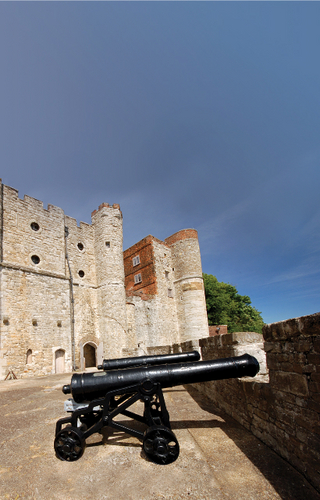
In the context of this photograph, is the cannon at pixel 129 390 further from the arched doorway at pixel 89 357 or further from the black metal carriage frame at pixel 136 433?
the arched doorway at pixel 89 357

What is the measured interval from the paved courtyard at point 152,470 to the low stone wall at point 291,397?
0.51 feet

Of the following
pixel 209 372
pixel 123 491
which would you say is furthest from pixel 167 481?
pixel 209 372

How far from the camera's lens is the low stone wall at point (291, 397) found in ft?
7.70

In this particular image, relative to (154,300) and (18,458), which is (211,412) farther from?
(154,300)

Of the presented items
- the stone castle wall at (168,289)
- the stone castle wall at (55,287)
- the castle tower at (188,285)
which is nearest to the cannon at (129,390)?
the stone castle wall at (55,287)

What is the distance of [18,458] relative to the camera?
321 centimetres

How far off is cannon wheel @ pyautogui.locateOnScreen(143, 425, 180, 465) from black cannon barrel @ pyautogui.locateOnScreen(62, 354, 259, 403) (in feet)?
1.63

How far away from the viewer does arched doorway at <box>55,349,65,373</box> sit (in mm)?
14477

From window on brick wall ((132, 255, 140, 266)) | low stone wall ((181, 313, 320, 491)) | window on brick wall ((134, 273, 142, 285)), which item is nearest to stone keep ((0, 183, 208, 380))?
window on brick wall ((134, 273, 142, 285))

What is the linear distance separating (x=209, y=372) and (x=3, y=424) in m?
4.03

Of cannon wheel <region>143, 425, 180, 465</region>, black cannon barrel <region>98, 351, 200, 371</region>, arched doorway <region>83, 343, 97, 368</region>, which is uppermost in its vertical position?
black cannon barrel <region>98, 351, 200, 371</region>

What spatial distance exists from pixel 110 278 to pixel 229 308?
21844 mm

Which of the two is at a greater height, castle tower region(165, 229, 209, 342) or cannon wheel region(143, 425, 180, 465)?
castle tower region(165, 229, 209, 342)

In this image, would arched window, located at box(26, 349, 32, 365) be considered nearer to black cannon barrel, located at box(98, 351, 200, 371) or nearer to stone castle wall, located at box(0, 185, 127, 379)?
stone castle wall, located at box(0, 185, 127, 379)
